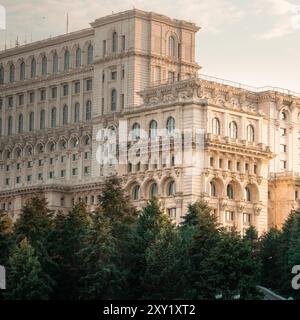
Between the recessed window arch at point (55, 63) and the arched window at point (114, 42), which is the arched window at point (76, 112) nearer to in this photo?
the recessed window arch at point (55, 63)

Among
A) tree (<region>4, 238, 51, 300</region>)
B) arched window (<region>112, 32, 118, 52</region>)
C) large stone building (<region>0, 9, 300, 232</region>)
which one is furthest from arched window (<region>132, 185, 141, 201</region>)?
tree (<region>4, 238, 51, 300</region>)

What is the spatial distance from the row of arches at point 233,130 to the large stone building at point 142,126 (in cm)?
6

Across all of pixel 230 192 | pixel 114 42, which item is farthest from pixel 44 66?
pixel 230 192

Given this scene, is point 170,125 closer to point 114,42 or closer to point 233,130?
point 233,130

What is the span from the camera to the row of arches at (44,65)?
5834 centimetres

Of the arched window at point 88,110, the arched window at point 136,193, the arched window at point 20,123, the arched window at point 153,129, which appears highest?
the arched window at point 88,110

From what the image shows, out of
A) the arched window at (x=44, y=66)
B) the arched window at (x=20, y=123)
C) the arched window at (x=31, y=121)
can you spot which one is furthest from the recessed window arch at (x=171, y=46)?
the arched window at (x=20, y=123)

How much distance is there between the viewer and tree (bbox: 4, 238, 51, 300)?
102 feet

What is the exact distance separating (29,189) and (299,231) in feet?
76.0

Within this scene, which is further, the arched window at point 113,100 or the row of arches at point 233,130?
the arched window at point 113,100

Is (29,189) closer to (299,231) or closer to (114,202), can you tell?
(114,202)

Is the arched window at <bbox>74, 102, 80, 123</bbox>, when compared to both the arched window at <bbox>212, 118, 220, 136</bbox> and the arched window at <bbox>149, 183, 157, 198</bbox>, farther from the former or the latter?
the arched window at <bbox>212, 118, 220, 136</bbox>

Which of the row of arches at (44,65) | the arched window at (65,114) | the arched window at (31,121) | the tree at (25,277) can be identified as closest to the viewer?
the tree at (25,277)

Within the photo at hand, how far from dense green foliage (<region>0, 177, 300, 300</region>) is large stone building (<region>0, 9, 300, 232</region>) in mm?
13288
